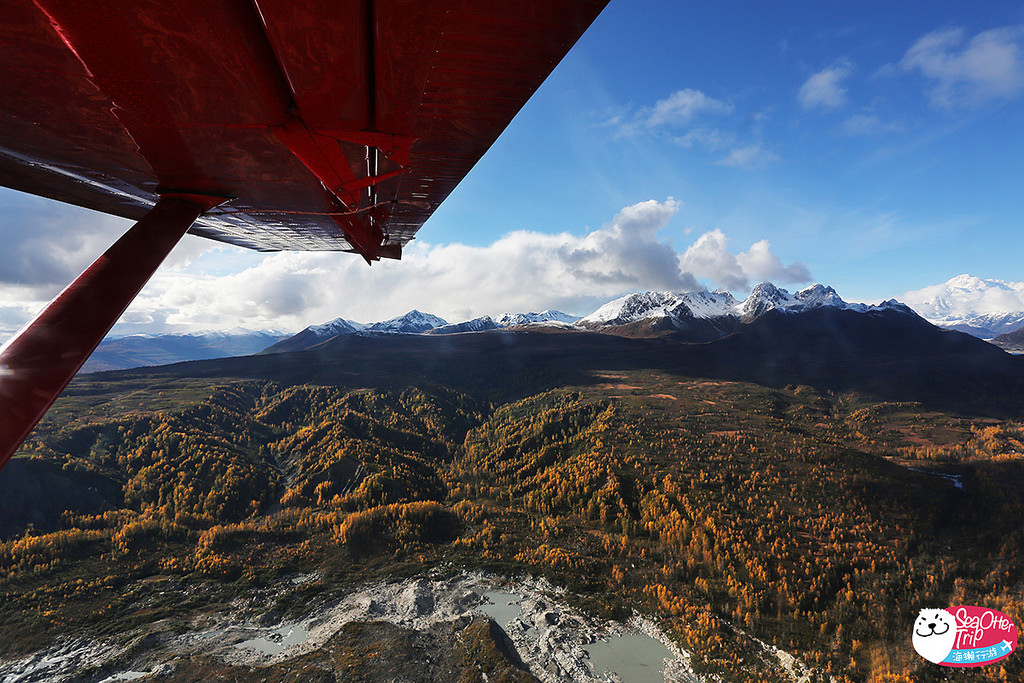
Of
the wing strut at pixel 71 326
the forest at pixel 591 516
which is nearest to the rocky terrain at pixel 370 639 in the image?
the forest at pixel 591 516

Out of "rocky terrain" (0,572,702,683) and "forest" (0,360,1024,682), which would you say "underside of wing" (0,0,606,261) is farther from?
"forest" (0,360,1024,682)

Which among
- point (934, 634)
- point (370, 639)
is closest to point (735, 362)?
point (934, 634)

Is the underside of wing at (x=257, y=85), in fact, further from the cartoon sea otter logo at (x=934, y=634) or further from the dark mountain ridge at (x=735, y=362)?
the dark mountain ridge at (x=735, y=362)

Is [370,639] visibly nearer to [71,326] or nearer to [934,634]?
[71,326]

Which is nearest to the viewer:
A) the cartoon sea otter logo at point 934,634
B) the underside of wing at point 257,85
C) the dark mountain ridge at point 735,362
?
the underside of wing at point 257,85

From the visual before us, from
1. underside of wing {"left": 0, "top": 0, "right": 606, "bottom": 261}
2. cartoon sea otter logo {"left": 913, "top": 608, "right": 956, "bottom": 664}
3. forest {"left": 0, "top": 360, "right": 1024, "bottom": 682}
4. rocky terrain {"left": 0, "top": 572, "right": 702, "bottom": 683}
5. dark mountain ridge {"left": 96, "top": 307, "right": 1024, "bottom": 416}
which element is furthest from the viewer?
dark mountain ridge {"left": 96, "top": 307, "right": 1024, "bottom": 416}

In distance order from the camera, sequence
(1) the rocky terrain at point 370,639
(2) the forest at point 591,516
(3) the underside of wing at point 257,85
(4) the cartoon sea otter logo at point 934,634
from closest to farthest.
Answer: (3) the underside of wing at point 257,85, (1) the rocky terrain at point 370,639, (4) the cartoon sea otter logo at point 934,634, (2) the forest at point 591,516

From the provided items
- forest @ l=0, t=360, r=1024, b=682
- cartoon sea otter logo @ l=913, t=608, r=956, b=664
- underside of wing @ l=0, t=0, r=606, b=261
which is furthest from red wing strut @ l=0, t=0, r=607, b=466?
cartoon sea otter logo @ l=913, t=608, r=956, b=664

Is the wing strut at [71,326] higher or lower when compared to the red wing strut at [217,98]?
lower
